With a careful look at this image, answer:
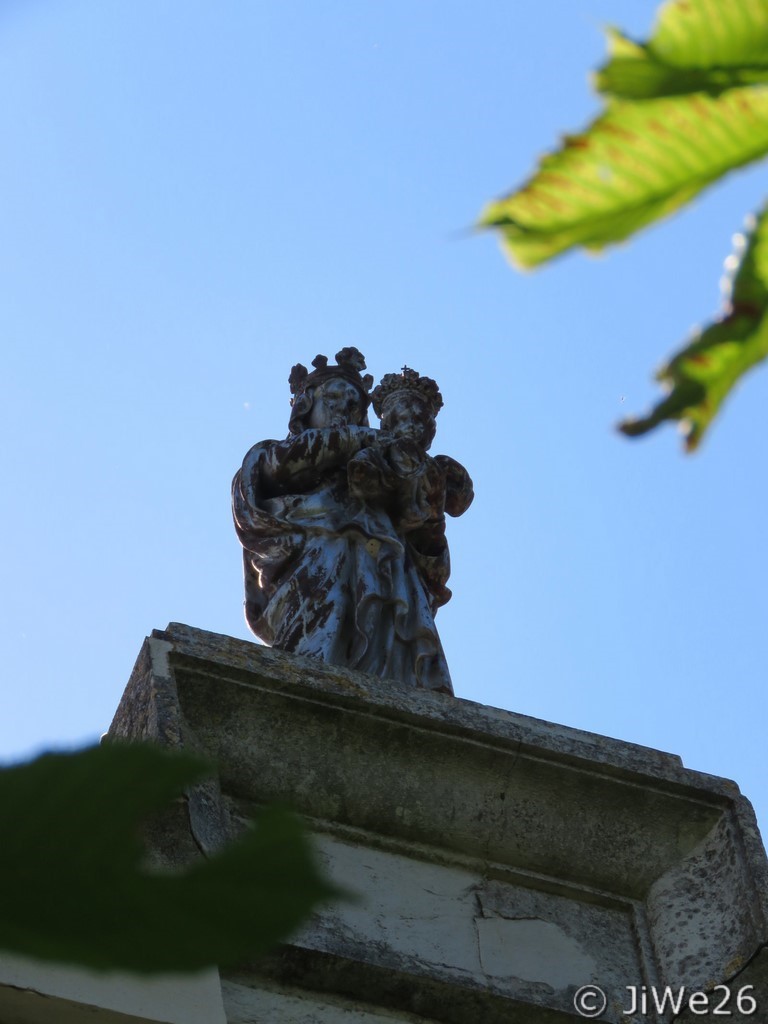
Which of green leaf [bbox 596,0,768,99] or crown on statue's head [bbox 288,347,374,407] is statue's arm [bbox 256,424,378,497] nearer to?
crown on statue's head [bbox 288,347,374,407]

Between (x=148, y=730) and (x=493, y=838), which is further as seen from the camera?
(x=493, y=838)

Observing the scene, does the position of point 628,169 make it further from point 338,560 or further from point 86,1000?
point 338,560

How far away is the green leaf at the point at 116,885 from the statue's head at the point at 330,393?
4.56 m

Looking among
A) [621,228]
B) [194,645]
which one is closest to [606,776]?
[194,645]

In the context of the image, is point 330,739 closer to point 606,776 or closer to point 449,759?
point 449,759

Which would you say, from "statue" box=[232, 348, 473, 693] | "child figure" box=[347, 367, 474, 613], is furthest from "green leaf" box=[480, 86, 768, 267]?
"child figure" box=[347, 367, 474, 613]

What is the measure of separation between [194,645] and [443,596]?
1599 mm

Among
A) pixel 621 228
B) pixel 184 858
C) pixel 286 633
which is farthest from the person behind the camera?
pixel 286 633

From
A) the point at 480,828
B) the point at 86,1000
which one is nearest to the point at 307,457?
the point at 480,828

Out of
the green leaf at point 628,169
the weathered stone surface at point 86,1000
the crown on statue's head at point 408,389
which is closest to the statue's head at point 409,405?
the crown on statue's head at point 408,389

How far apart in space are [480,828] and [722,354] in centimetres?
310

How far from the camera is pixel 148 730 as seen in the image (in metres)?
3.29

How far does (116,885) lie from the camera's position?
1.47 feet

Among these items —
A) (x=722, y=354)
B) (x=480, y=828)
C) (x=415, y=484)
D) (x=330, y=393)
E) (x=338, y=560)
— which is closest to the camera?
(x=722, y=354)
